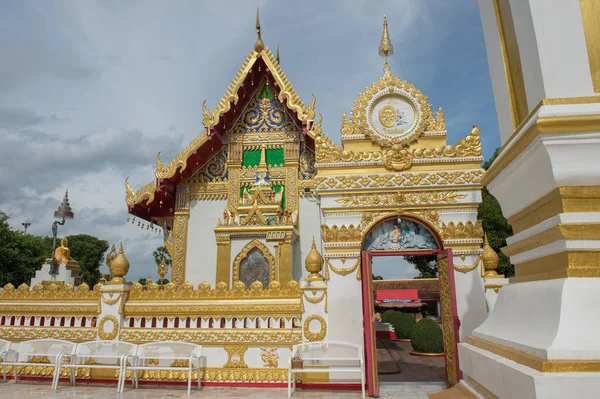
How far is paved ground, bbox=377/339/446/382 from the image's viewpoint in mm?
6559

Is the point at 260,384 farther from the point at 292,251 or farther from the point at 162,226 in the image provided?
the point at 162,226

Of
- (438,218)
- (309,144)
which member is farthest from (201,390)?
(309,144)

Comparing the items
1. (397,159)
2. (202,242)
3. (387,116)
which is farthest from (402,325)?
(387,116)

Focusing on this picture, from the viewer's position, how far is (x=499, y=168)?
67.9 inches

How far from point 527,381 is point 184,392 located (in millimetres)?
5037

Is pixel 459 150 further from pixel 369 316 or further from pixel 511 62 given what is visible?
pixel 511 62

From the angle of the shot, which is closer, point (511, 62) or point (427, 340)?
point (511, 62)

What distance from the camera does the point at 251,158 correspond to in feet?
32.7

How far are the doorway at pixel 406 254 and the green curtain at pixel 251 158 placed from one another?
474 centimetres

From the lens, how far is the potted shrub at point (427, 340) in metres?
9.84

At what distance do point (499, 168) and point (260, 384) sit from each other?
4.80 m

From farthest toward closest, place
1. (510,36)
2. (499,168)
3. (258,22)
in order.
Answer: (258,22)
(510,36)
(499,168)

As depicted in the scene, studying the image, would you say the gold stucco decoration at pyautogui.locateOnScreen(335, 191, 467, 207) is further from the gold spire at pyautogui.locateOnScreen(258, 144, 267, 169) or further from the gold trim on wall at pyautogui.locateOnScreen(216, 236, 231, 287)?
the gold spire at pyautogui.locateOnScreen(258, 144, 267, 169)

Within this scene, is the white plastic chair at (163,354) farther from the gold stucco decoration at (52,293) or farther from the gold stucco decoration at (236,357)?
the gold stucco decoration at (52,293)
